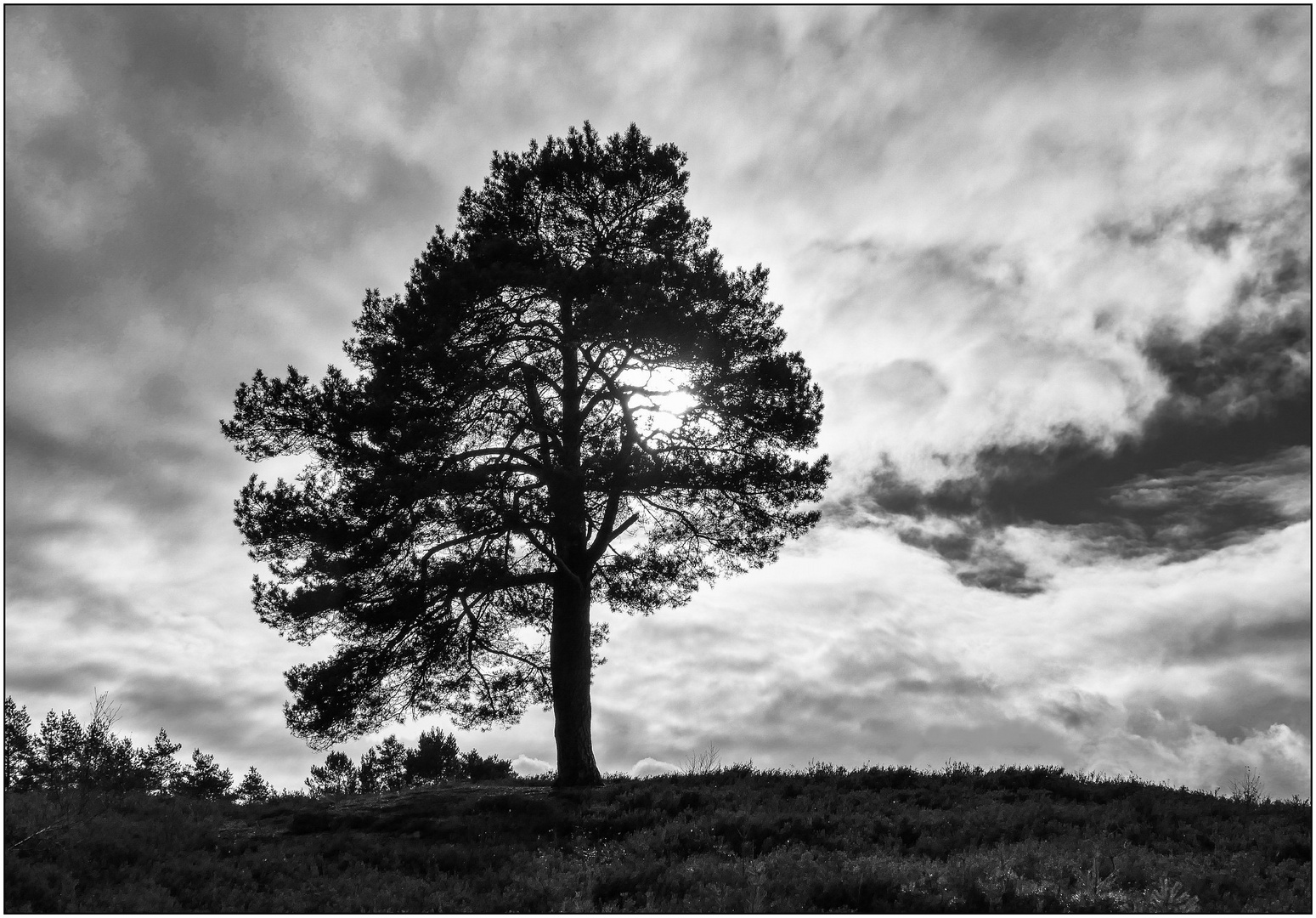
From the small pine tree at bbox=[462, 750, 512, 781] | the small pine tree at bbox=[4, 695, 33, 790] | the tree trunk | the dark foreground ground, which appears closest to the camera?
the dark foreground ground

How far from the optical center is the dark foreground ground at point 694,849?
8969 millimetres

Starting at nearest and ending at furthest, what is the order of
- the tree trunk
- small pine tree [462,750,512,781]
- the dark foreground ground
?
the dark foreground ground → the tree trunk → small pine tree [462,750,512,781]

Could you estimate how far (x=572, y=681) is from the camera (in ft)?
52.1

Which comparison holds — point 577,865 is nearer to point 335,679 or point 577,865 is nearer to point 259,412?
point 335,679

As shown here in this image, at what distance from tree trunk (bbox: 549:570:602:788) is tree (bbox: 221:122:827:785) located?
0.14 ft

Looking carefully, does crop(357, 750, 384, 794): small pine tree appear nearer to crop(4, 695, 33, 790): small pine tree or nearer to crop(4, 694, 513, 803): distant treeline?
crop(4, 694, 513, 803): distant treeline

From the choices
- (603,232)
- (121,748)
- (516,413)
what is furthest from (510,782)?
(121,748)

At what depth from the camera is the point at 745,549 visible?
17.1 m

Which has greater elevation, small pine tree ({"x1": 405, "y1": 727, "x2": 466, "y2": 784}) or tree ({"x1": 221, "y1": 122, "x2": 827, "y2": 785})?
tree ({"x1": 221, "y1": 122, "x2": 827, "y2": 785})

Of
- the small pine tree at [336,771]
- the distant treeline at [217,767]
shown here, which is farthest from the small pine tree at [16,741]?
the small pine tree at [336,771]

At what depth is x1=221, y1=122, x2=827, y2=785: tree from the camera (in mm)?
15625

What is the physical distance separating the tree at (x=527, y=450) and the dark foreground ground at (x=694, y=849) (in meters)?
2.87

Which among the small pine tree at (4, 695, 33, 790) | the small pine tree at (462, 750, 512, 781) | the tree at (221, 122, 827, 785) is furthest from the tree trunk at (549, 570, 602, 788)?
the small pine tree at (4, 695, 33, 790)

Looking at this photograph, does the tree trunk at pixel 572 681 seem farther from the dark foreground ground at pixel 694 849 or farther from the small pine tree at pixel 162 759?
the small pine tree at pixel 162 759
